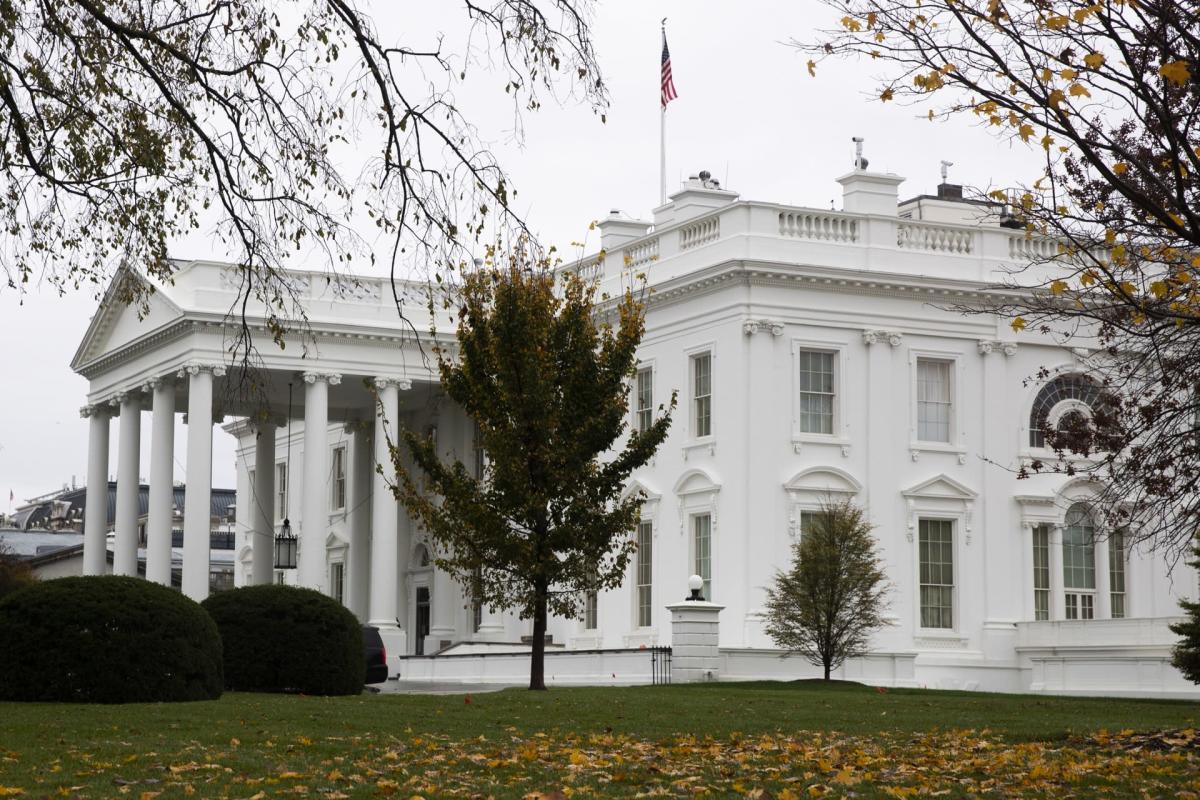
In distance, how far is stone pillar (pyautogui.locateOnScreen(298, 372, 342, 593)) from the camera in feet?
163

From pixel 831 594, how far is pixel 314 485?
19.0 m

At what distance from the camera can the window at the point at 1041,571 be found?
43206 mm

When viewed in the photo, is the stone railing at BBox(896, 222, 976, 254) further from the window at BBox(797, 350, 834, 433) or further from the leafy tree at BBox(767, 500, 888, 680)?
the leafy tree at BBox(767, 500, 888, 680)

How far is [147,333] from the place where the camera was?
52031mm

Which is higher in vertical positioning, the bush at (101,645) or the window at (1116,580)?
the window at (1116,580)

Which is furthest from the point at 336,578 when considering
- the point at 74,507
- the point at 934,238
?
the point at 74,507

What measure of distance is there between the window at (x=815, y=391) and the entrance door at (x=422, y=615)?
778 inches

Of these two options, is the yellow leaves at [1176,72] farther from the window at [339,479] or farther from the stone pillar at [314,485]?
the window at [339,479]

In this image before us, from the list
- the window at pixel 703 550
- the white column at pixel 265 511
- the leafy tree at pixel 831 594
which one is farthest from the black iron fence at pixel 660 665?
the white column at pixel 265 511

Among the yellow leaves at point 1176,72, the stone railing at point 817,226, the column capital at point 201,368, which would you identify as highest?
the stone railing at point 817,226

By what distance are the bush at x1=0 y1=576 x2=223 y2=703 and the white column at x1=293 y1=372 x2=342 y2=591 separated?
2696 cm

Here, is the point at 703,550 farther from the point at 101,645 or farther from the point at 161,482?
the point at 101,645

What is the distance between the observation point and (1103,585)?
43656 millimetres

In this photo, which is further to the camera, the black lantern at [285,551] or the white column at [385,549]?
the white column at [385,549]
